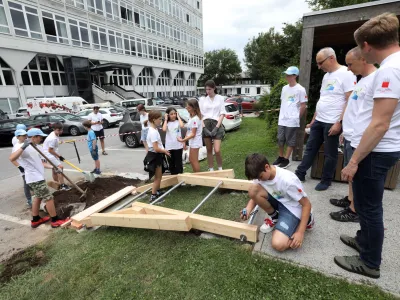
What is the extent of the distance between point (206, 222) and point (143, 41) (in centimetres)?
3638

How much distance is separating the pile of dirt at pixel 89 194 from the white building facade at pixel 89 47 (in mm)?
20532

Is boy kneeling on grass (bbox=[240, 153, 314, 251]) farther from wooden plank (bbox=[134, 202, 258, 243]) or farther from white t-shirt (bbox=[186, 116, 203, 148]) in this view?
white t-shirt (bbox=[186, 116, 203, 148])

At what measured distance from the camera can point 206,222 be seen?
105 inches

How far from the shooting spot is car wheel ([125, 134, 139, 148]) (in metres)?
9.71

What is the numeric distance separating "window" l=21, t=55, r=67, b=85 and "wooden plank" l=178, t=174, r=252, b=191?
79.1ft

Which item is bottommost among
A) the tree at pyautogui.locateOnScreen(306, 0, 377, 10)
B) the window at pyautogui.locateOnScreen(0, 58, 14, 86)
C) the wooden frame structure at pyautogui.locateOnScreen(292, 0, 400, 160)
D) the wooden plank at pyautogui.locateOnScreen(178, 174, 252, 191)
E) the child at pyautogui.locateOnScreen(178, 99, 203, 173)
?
the wooden plank at pyautogui.locateOnScreen(178, 174, 252, 191)

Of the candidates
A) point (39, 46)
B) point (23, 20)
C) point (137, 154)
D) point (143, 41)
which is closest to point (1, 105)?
point (39, 46)

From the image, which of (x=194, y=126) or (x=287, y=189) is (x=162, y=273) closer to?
(x=287, y=189)

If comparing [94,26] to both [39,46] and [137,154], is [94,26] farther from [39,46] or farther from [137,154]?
[137,154]

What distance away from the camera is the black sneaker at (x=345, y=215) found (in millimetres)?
2631

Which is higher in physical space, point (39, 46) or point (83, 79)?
point (39, 46)

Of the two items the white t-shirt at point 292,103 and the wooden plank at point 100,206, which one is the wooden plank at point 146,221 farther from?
the white t-shirt at point 292,103

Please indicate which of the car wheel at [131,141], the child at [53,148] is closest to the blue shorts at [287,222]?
the child at [53,148]

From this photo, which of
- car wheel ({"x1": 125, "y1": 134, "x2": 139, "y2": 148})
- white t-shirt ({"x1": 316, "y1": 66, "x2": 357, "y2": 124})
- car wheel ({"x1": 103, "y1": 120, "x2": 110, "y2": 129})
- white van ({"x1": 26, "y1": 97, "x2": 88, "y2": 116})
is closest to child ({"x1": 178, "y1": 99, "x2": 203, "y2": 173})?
white t-shirt ({"x1": 316, "y1": 66, "x2": 357, "y2": 124})
